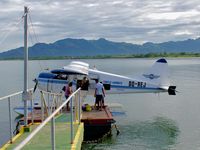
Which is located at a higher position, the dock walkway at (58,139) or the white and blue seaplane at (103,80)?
the white and blue seaplane at (103,80)

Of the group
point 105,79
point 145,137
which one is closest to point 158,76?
point 105,79

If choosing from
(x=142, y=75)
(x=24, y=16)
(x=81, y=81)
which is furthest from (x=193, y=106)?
(x=24, y=16)

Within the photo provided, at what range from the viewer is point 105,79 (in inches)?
802

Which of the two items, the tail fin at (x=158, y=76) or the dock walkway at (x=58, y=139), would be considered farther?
the tail fin at (x=158, y=76)

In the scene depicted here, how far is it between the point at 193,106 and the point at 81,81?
32.8ft

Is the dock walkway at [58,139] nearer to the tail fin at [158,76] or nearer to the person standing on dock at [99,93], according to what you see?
the person standing on dock at [99,93]

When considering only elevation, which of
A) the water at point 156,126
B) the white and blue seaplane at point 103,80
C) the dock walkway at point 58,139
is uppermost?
the white and blue seaplane at point 103,80

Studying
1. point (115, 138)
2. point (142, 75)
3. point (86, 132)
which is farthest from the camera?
point (142, 75)

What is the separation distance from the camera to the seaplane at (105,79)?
1955cm

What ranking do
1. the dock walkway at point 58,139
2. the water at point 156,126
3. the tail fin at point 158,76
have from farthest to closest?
the tail fin at point 158,76 < the water at point 156,126 < the dock walkway at point 58,139

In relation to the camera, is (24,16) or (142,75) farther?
(142,75)

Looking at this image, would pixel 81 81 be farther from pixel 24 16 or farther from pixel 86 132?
pixel 24 16

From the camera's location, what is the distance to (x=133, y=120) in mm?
20562

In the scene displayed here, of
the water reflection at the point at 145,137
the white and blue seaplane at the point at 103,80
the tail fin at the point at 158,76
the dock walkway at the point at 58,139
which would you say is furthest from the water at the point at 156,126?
the dock walkway at the point at 58,139
